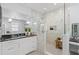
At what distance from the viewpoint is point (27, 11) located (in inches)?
134

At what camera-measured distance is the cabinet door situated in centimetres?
206

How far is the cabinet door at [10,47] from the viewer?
206cm

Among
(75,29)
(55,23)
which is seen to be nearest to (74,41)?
(75,29)

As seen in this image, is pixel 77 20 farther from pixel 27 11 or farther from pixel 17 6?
pixel 17 6

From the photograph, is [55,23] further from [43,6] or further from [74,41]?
[74,41]

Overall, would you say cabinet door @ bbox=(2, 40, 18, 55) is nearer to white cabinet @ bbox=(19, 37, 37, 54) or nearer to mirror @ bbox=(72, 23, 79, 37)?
white cabinet @ bbox=(19, 37, 37, 54)

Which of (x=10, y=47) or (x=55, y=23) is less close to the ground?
(x=55, y=23)

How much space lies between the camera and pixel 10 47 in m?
2.23

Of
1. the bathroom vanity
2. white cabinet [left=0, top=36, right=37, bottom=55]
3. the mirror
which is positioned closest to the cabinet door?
white cabinet [left=0, top=36, right=37, bottom=55]

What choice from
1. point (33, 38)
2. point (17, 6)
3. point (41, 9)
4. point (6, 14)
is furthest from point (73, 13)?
point (6, 14)

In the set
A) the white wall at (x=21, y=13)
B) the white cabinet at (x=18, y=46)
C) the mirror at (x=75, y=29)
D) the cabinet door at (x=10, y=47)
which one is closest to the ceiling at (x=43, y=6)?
the white wall at (x=21, y=13)

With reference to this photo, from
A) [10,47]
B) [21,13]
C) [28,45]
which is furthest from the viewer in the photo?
[21,13]

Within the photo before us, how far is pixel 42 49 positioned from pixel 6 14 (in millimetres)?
1892

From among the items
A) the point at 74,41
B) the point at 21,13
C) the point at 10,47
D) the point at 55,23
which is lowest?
the point at 10,47
